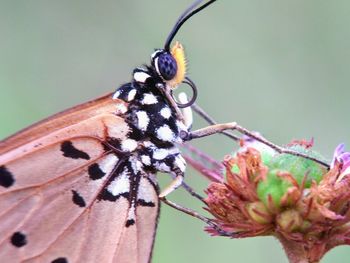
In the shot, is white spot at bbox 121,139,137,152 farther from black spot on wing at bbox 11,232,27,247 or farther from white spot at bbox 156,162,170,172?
black spot on wing at bbox 11,232,27,247

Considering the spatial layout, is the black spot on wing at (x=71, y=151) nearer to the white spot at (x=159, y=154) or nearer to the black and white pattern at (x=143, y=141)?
the black and white pattern at (x=143, y=141)

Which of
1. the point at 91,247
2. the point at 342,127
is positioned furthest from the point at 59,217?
the point at 342,127

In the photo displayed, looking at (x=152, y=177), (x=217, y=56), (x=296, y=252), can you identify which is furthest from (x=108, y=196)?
(x=217, y=56)

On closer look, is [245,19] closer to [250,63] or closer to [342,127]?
[250,63]

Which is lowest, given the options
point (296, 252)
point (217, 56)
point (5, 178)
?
point (296, 252)

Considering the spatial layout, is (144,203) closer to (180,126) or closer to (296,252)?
(180,126)

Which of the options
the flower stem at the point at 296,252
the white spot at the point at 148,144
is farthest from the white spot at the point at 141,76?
the flower stem at the point at 296,252
